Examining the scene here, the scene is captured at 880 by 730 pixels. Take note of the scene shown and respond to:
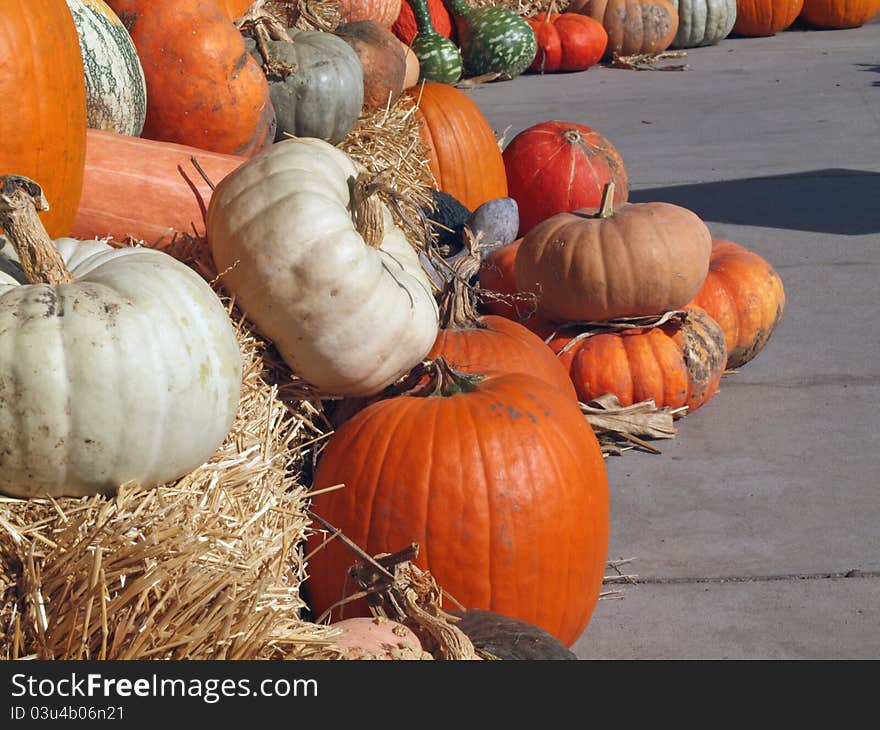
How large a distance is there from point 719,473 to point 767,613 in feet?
2.72

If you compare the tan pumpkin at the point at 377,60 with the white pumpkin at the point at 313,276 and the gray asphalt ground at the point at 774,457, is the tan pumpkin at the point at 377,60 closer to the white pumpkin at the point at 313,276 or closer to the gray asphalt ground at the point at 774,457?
the gray asphalt ground at the point at 774,457

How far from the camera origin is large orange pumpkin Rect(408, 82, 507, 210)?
18.6ft

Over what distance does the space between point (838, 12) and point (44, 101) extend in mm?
11637

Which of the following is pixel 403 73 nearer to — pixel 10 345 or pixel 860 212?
pixel 860 212

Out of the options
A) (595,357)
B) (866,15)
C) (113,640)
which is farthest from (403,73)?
(866,15)

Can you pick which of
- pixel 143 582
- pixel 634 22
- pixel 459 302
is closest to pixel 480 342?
pixel 459 302

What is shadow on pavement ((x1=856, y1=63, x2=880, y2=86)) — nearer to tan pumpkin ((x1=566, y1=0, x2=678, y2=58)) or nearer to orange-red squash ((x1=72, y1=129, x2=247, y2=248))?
tan pumpkin ((x1=566, y1=0, x2=678, y2=58))

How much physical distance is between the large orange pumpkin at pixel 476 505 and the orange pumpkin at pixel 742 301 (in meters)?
Result: 1.73

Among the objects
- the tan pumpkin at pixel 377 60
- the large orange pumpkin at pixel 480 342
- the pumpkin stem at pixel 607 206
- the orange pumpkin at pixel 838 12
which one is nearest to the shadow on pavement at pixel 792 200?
the tan pumpkin at pixel 377 60

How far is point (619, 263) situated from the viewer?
13.4 feet

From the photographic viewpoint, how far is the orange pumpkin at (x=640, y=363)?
164 inches

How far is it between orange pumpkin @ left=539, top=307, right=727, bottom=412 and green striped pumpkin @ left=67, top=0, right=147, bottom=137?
1.70 metres

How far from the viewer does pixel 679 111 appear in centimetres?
942

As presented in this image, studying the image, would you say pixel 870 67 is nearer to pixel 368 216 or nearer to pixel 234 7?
pixel 234 7
